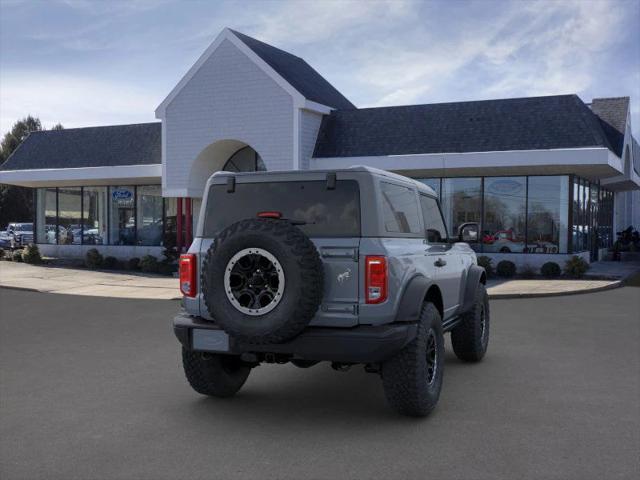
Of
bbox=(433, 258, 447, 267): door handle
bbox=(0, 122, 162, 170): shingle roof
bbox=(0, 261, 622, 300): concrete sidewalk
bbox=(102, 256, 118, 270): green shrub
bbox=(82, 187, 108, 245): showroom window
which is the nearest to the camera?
bbox=(433, 258, 447, 267): door handle

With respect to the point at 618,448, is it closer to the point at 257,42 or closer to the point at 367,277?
the point at 367,277

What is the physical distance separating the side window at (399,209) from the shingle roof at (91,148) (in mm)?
21589

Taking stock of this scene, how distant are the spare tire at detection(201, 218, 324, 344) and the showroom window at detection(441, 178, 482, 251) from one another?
1856 cm

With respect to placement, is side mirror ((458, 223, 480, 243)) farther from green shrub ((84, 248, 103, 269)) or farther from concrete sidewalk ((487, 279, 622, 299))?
green shrub ((84, 248, 103, 269))

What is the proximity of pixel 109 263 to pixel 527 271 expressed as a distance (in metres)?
15.5

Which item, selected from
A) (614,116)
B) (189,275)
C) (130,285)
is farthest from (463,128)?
(189,275)

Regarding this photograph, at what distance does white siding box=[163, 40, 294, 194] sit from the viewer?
74.7ft

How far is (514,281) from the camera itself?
19.6 metres

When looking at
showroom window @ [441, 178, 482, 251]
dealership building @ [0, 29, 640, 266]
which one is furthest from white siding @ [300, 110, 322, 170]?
showroom window @ [441, 178, 482, 251]

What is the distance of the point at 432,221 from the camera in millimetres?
7625

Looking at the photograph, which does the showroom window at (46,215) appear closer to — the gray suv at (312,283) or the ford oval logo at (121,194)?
the ford oval logo at (121,194)

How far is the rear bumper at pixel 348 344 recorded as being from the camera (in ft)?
17.6

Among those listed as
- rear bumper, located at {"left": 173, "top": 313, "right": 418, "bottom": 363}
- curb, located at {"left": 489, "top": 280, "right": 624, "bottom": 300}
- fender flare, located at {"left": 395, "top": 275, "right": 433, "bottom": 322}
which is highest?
fender flare, located at {"left": 395, "top": 275, "right": 433, "bottom": 322}

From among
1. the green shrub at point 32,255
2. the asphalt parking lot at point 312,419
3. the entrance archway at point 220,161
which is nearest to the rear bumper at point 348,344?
the asphalt parking lot at point 312,419
